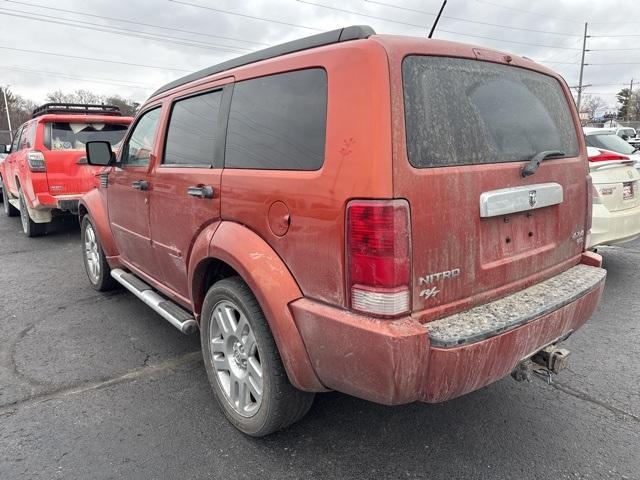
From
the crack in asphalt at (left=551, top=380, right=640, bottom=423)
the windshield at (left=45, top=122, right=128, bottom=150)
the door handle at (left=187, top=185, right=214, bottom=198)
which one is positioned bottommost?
the crack in asphalt at (left=551, top=380, right=640, bottom=423)

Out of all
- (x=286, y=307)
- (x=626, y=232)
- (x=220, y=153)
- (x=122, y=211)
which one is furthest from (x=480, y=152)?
(x=626, y=232)

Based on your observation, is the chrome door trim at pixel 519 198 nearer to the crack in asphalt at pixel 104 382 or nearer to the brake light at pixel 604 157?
the crack in asphalt at pixel 104 382

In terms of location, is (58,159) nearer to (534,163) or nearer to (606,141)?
(534,163)

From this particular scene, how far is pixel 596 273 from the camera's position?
2748mm

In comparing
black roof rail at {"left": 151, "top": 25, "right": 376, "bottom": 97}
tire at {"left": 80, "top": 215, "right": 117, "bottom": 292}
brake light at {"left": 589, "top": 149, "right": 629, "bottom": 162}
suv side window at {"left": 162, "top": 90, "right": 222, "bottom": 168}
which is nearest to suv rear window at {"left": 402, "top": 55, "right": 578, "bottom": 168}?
black roof rail at {"left": 151, "top": 25, "right": 376, "bottom": 97}

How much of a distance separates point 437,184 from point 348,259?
486 mm

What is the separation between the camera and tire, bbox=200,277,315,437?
234cm

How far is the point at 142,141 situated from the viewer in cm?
382

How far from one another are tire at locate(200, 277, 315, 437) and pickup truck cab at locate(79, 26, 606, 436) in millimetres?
11

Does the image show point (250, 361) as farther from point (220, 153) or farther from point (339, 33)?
point (339, 33)

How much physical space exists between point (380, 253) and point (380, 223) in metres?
0.12

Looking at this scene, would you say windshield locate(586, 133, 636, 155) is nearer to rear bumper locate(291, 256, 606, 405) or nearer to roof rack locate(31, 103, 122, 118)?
rear bumper locate(291, 256, 606, 405)

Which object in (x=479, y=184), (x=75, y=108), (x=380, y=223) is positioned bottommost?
(x=380, y=223)

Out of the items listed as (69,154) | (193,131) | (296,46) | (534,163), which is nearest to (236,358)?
(193,131)
